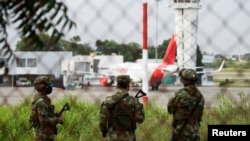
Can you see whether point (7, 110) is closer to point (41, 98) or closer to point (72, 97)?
point (72, 97)

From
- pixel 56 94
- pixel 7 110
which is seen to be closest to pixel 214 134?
pixel 7 110

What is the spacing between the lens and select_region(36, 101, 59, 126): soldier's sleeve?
3920 millimetres

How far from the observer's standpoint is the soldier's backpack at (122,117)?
351 cm

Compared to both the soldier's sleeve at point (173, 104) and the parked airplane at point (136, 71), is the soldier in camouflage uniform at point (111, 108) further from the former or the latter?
the parked airplane at point (136, 71)

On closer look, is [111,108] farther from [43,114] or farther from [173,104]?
[43,114]

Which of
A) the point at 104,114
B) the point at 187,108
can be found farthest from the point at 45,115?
the point at 187,108

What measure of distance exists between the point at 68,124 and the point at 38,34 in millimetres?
4900

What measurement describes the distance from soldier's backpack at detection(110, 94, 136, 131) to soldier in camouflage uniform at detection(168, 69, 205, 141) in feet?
1.12

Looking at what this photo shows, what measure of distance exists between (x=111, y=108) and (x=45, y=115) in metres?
0.66

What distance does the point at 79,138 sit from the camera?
5.42 meters

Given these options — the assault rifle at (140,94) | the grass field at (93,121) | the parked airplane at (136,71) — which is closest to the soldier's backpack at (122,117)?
the assault rifle at (140,94)

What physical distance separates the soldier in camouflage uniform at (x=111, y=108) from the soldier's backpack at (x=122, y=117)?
0.04ft

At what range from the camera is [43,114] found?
3922mm

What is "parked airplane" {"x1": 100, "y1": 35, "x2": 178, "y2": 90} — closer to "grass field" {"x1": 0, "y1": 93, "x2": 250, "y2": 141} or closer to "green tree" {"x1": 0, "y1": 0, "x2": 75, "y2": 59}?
"grass field" {"x1": 0, "y1": 93, "x2": 250, "y2": 141}
